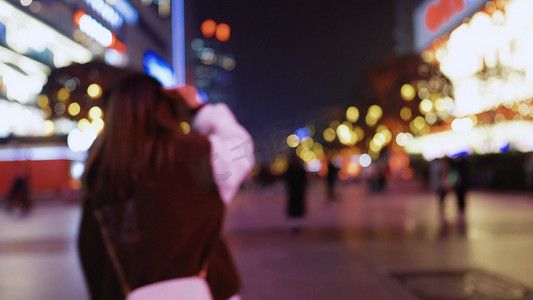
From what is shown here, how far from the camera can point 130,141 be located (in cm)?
170

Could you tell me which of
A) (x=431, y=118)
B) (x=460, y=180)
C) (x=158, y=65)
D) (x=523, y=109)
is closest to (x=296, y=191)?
(x=460, y=180)

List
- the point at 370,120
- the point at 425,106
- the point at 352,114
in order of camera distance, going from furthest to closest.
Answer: the point at 352,114, the point at 370,120, the point at 425,106

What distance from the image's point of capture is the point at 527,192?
891 inches

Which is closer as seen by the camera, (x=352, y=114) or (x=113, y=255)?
(x=113, y=255)

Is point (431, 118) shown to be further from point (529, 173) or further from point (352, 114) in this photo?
point (529, 173)

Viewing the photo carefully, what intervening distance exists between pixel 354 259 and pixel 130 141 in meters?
6.34

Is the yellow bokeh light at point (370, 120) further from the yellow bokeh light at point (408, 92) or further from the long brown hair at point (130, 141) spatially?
the long brown hair at point (130, 141)

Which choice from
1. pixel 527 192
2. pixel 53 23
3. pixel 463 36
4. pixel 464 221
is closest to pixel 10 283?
pixel 464 221

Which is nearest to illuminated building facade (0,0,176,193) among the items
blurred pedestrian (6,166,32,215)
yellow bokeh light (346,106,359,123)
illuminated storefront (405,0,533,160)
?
blurred pedestrian (6,166,32,215)

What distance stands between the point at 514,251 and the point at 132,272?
760 centimetres

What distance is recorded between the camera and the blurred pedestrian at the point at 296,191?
37.2ft

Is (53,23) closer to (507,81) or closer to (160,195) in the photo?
(507,81)

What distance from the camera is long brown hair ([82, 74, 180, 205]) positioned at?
5.46 ft

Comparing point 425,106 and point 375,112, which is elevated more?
point 375,112
